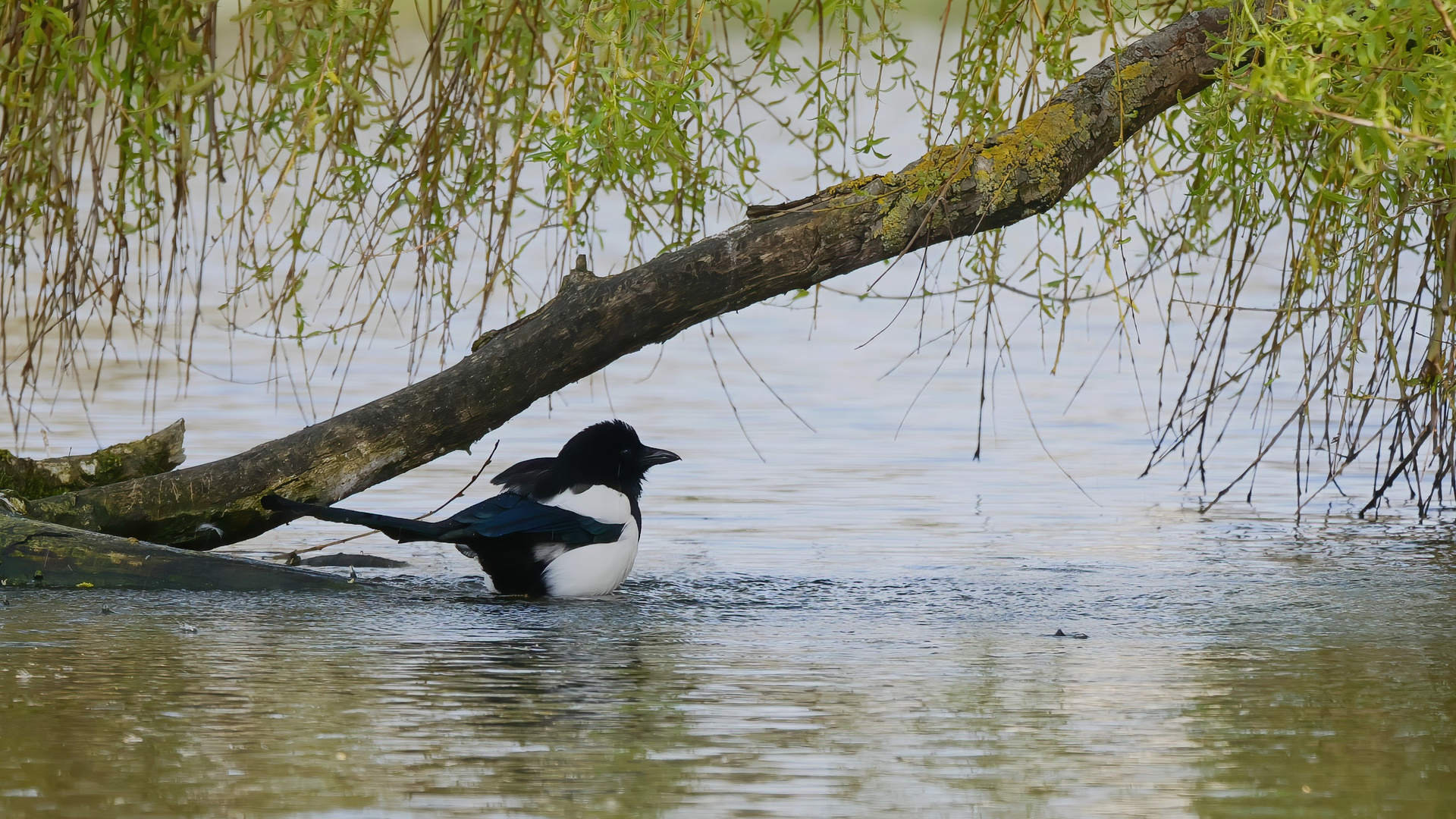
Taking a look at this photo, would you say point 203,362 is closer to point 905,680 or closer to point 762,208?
point 762,208

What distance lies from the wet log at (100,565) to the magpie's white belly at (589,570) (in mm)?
745

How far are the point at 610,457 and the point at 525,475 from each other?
27 cm

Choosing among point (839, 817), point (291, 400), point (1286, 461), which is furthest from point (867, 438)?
point (839, 817)

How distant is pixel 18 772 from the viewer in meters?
3.04

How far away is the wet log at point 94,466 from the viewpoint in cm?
529

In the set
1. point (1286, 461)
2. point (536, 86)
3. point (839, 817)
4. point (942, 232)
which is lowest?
point (839, 817)

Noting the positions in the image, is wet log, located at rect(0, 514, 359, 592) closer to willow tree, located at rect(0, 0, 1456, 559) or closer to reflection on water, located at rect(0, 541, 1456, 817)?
reflection on water, located at rect(0, 541, 1456, 817)

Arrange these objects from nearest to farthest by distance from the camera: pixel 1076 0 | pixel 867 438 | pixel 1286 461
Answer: pixel 1076 0
pixel 1286 461
pixel 867 438

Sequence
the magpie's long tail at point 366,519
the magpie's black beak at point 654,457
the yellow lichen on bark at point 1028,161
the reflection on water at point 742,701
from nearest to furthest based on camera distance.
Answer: the reflection on water at point 742,701, the magpie's long tail at point 366,519, the yellow lichen on bark at point 1028,161, the magpie's black beak at point 654,457

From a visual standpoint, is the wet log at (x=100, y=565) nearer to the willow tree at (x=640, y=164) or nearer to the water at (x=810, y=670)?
the water at (x=810, y=670)

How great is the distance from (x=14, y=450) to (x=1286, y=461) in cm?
497

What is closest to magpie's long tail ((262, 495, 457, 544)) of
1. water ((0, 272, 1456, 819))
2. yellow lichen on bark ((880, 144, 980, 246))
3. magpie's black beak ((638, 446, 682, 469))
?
water ((0, 272, 1456, 819))

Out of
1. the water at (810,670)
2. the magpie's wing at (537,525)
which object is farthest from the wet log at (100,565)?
the magpie's wing at (537,525)

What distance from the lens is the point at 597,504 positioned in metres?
5.14
